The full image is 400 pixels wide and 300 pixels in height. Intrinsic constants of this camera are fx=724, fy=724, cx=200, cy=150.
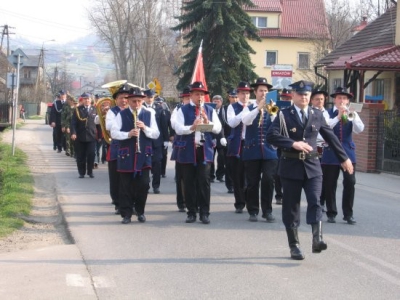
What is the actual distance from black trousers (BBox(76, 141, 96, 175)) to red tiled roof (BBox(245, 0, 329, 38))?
1638 inches

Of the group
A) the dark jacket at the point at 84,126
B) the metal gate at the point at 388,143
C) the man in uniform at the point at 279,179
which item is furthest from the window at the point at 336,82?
the man in uniform at the point at 279,179

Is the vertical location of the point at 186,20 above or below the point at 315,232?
above

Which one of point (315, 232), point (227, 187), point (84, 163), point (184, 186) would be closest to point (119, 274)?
point (315, 232)

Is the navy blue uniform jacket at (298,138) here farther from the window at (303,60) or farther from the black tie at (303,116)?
the window at (303,60)

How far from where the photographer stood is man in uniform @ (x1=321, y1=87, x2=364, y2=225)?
34.5 feet

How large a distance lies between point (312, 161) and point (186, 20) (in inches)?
981

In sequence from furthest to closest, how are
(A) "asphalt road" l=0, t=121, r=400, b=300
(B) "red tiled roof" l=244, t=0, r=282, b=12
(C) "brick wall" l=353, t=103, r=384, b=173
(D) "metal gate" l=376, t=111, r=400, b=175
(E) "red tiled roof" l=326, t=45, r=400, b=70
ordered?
(B) "red tiled roof" l=244, t=0, r=282, b=12
(E) "red tiled roof" l=326, t=45, r=400, b=70
(C) "brick wall" l=353, t=103, r=384, b=173
(D) "metal gate" l=376, t=111, r=400, b=175
(A) "asphalt road" l=0, t=121, r=400, b=300

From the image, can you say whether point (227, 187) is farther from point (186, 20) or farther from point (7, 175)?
point (186, 20)

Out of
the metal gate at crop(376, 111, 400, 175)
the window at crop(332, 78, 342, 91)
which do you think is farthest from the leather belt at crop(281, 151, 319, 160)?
the window at crop(332, 78, 342, 91)

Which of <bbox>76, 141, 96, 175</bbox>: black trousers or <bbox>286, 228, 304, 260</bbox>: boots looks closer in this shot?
<bbox>286, 228, 304, 260</bbox>: boots

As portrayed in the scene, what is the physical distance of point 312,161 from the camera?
26.4 ft

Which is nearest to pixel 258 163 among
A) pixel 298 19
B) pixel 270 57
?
pixel 270 57

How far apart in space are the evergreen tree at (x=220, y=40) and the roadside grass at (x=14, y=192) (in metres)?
11.7

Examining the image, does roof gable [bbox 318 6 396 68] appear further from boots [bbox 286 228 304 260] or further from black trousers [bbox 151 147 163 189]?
boots [bbox 286 228 304 260]
